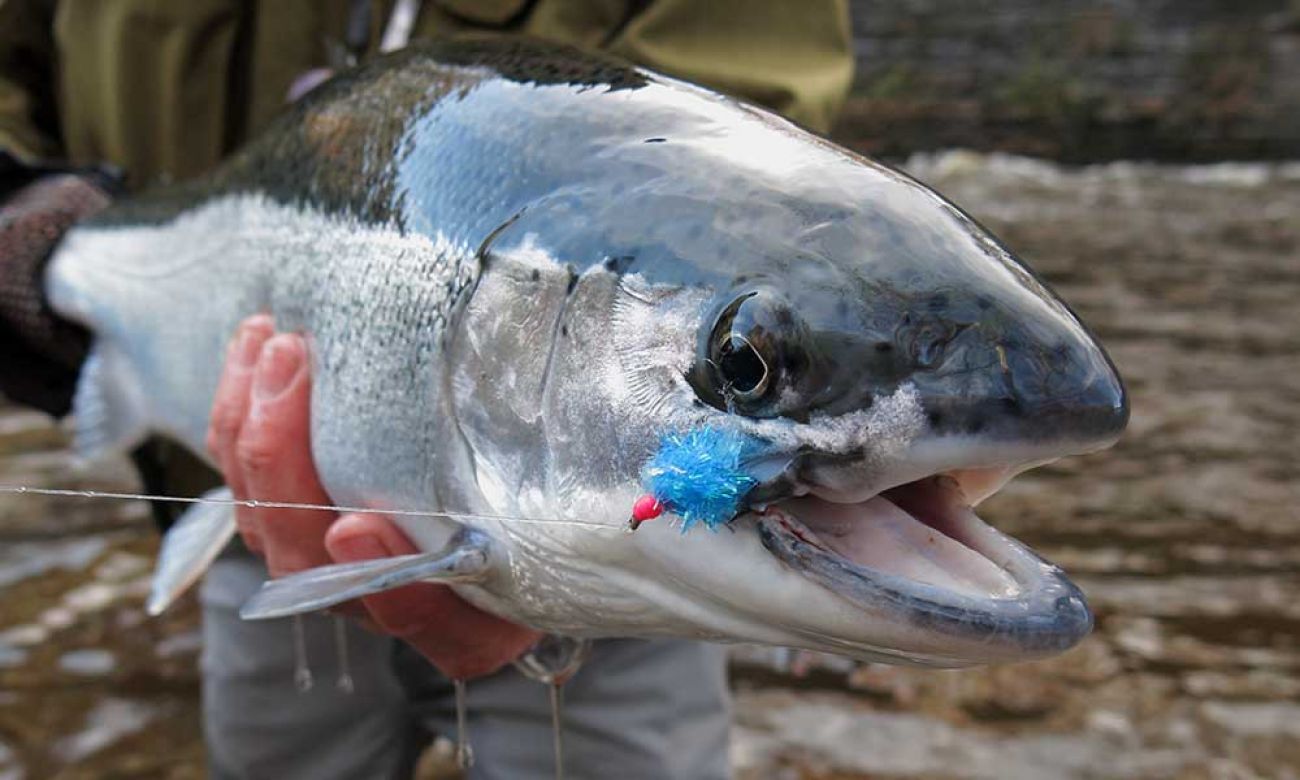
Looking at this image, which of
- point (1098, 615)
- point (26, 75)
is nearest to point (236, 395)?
point (26, 75)

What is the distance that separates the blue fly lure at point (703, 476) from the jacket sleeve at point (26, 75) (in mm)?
2102

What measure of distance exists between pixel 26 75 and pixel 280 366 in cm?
162

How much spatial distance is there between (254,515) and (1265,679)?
300cm

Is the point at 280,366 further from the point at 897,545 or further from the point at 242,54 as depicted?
the point at 242,54

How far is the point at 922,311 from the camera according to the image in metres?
1.12

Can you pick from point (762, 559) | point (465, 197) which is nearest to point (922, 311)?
point (762, 559)

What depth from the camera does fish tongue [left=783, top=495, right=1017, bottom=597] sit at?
1.08m

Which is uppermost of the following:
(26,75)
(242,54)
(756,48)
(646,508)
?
(756,48)

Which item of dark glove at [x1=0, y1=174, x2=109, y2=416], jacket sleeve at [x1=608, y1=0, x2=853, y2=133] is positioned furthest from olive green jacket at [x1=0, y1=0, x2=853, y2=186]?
dark glove at [x1=0, y1=174, x2=109, y2=416]

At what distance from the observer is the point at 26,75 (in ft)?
9.69

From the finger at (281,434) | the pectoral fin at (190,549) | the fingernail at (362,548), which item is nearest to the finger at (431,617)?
the fingernail at (362,548)

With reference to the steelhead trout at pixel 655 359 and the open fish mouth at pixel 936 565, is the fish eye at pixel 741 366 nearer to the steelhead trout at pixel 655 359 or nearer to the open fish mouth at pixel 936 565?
the steelhead trout at pixel 655 359

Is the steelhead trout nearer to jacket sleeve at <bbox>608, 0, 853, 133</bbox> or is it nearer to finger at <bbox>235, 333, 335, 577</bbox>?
finger at <bbox>235, 333, 335, 577</bbox>

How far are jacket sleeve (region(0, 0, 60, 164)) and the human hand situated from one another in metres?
1.22
